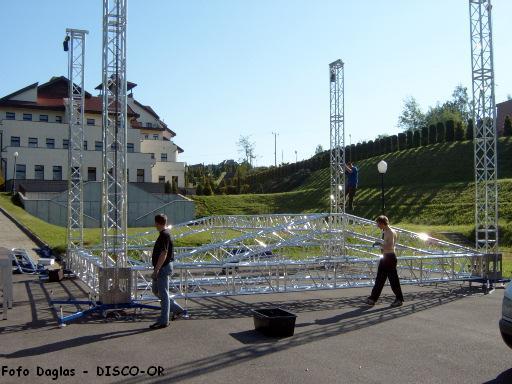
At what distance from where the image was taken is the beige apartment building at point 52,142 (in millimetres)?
48531

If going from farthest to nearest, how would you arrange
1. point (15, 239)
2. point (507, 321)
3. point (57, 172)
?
point (57, 172) → point (15, 239) → point (507, 321)

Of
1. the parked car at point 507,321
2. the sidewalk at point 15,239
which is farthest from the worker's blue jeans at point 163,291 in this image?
the sidewalk at point 15,239

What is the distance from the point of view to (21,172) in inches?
1902

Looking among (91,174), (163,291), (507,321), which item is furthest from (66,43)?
(91,174)

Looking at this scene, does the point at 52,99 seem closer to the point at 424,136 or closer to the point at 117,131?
the point at 424,136

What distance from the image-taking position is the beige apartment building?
48.5 m

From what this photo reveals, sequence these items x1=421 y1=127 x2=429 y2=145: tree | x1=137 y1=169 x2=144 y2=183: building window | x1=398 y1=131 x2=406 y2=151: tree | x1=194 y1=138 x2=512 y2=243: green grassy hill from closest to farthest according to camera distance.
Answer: x1=194 y1=138 x2=512 y2=243: green grassy hill, x1=137 y1=169 x2=144 y2=183: building window, x1=421 y1=127 x2=429 y2=145: tree, x1=398 y1=131 x2=406 y2=151: tree

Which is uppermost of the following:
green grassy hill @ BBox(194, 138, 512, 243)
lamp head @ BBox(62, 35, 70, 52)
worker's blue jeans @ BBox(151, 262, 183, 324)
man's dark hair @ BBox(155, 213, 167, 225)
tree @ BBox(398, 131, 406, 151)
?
tree @ BBox(398, 131, 406, 151)

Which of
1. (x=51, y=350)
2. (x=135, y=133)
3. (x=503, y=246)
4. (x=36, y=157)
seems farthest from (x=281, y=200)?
(x=51, y=350)

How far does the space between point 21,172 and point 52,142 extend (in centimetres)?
501

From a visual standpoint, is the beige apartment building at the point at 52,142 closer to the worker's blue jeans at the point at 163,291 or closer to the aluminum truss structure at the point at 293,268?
the aluminum truss structure at the point at 293,268

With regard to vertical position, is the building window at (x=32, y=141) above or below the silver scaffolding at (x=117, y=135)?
above

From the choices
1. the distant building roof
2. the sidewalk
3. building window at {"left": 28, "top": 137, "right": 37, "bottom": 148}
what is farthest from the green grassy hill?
the sidewalk

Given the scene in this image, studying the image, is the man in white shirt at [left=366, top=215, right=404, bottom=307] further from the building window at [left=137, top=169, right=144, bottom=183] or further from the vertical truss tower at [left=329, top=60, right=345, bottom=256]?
the building window at [left=137, top=169, right=144, bottom=183]
